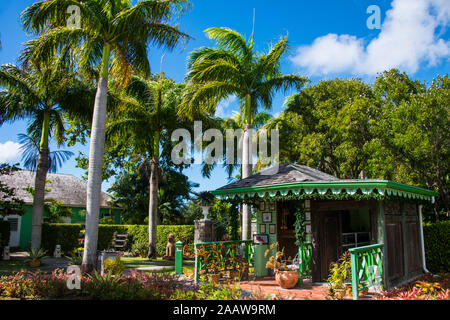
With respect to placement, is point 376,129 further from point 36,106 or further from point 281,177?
point 36,106

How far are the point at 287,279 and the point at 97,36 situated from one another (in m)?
9.67

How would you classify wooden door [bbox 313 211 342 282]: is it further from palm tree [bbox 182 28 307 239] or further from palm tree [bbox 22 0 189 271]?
palm tree [bbox 22 0 189 271]

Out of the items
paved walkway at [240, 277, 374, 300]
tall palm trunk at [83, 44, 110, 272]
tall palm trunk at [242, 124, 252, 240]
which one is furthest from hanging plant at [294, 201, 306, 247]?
tall palm trunk at [83, 44, 110, 272]

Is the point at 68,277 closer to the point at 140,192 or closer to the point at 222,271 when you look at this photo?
the point at 222,271

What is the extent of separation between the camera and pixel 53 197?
27719 millimetres

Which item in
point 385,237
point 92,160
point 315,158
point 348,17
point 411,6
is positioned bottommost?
point 385,237

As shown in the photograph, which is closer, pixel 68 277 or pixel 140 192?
pixel 68 277

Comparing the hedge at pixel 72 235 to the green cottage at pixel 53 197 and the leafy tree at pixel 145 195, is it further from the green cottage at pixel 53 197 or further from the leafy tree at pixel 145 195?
the leafy tree at pixel 145 195

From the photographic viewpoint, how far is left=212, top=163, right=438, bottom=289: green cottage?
346 inches

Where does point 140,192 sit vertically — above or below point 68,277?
above

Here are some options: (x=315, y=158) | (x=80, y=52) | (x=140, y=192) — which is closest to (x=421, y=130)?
(x=315, y=158)

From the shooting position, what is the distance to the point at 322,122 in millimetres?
21125

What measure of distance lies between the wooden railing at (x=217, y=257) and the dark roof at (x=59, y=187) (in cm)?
1978
